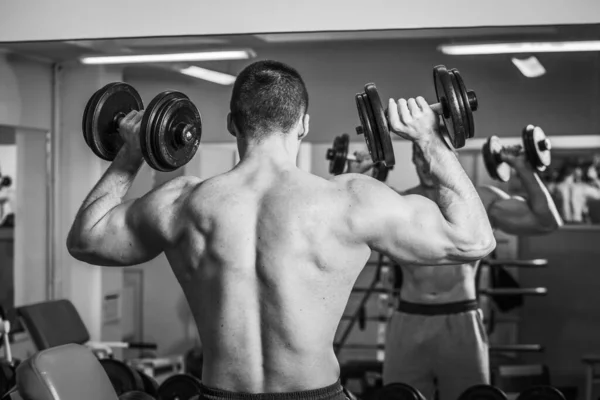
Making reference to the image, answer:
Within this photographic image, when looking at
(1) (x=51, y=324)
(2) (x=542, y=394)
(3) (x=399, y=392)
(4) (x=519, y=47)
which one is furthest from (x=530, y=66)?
(1) (x=51, y=324)

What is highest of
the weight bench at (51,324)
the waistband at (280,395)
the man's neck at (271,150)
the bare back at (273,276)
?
the man's neck at (271,150)

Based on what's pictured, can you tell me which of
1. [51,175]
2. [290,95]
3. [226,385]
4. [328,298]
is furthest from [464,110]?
[51,175]

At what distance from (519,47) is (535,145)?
0.61 m

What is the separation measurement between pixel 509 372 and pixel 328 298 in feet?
8.92

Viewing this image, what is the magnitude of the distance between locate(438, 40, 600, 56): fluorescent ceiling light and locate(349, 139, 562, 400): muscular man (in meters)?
0.49

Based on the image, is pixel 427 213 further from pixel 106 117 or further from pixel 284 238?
pixel 106 117

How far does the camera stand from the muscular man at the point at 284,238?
158cm

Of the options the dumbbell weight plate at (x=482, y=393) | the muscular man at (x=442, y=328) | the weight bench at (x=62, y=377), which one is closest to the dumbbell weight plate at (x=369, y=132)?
the weight bench at (x=62, y=377)

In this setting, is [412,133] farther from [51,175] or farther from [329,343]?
[51,175]

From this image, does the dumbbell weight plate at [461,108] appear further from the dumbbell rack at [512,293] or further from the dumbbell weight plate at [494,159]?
the dumbbell rack at [512,293]

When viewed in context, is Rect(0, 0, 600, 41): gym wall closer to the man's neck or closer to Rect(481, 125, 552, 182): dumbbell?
Rect(481, 125, 552, 182): dumbbell

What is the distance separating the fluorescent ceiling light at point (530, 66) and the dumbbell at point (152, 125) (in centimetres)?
221

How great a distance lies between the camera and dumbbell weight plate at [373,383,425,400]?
115 inches

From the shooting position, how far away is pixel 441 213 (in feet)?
5.32
